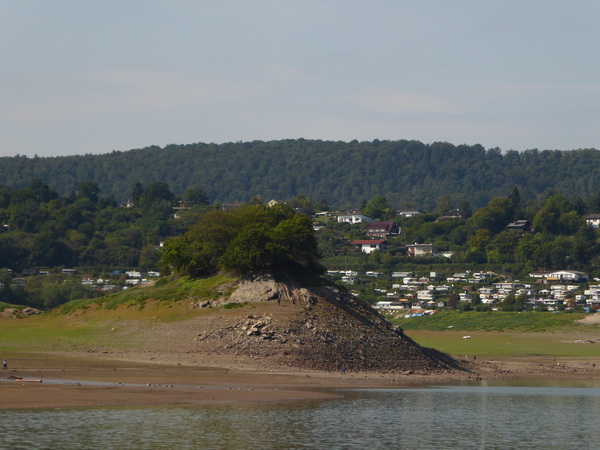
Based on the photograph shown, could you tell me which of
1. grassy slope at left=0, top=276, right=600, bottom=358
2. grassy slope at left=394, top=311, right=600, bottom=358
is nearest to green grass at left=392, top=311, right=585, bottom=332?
grassy slope at left=394, top=311, right=600, bottom=358

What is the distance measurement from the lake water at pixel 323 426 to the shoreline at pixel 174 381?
81.6 inches

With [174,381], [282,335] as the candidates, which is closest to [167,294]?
[282,335]

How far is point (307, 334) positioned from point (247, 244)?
9235mm

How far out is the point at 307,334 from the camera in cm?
6675

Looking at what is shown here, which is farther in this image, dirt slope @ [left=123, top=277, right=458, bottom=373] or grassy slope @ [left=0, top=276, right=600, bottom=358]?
grassy slope @ [left=0, top=276, right=600, bottom=358]

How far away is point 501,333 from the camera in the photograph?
5118 inches

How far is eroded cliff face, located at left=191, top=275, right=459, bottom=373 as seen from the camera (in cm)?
6588

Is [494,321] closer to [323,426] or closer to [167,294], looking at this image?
[167,294]

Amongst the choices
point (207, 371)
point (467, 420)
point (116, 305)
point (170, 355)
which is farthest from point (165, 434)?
point (116, 305)

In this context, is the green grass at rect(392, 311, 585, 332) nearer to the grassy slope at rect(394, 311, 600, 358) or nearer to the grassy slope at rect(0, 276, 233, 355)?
the grassy slope at rect(394, 311, 600, 358)

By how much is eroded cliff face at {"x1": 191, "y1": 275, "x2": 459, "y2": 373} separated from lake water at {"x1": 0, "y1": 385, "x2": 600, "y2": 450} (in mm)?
10103

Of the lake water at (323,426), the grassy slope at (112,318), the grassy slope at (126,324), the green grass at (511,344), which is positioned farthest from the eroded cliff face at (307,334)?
the green grass at (511,344)

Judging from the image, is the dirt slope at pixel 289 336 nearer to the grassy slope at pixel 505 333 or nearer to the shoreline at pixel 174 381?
the shoreline at pixel 174 381

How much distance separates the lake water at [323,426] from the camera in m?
40.2
